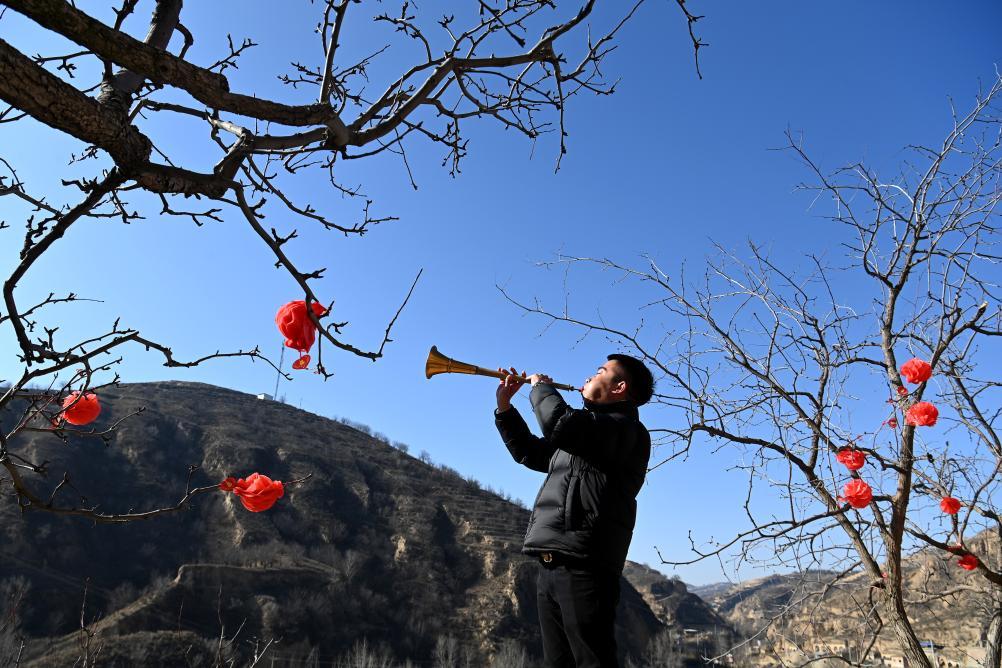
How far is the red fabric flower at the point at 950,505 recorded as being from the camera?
413 cm

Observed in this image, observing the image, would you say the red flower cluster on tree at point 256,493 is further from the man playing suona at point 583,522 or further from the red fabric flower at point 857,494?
the red fabric flower at point 857,494

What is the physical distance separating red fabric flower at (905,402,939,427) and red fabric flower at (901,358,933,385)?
164mm

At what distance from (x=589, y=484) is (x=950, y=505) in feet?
11.2

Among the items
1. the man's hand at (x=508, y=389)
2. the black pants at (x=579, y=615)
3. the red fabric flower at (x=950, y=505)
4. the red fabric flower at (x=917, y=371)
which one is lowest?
the black pants at (x=579, y=615)

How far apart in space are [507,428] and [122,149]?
150cm

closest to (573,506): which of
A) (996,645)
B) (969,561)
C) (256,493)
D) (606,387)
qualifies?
(606,387)

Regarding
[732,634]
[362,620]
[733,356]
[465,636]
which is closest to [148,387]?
[362,620]

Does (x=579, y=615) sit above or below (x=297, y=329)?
below

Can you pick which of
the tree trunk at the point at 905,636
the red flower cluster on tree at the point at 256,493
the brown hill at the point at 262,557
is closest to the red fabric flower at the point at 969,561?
the tree trunk at the point at 905,636

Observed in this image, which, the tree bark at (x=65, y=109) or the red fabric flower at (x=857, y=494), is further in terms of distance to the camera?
the red fabric flower at (x=857, y=494)

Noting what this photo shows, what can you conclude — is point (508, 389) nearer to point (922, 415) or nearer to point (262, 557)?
point (922, 415)

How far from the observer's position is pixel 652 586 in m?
58.8

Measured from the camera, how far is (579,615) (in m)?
1.87

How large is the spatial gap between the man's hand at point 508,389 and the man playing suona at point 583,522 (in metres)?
0.13
